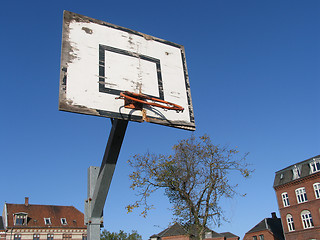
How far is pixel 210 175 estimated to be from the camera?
66.0 feet

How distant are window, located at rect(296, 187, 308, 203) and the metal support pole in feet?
126

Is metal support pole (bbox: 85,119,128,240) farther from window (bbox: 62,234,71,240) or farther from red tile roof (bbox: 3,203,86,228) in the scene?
window (bbox: 62,234,71,240)

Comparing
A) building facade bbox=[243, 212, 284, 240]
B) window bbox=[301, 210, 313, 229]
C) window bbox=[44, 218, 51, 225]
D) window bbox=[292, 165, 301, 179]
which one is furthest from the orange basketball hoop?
window bbox=[44, 218, 51, 225]

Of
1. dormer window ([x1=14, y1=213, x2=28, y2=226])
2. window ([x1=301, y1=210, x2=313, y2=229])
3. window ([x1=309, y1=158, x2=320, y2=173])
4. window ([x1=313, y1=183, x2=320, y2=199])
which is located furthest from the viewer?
dormer window ([x1=14, y1=213, x2=28, y2=226])

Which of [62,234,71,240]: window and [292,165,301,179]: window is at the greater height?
[292,165,301,179]: window

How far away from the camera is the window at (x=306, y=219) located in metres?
37.0

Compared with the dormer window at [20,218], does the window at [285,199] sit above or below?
below

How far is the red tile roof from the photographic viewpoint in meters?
45.8

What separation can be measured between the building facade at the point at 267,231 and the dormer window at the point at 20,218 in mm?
34583

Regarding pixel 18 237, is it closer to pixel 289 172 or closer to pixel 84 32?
pixel 289 172

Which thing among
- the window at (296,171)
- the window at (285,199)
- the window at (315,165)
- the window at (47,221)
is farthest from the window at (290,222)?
the window at (47,221)

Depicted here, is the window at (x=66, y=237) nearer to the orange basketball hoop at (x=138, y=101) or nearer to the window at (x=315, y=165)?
the window at (x=315, y=165)

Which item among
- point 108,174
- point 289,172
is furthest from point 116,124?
point 289,172

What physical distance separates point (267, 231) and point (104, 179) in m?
46.3
